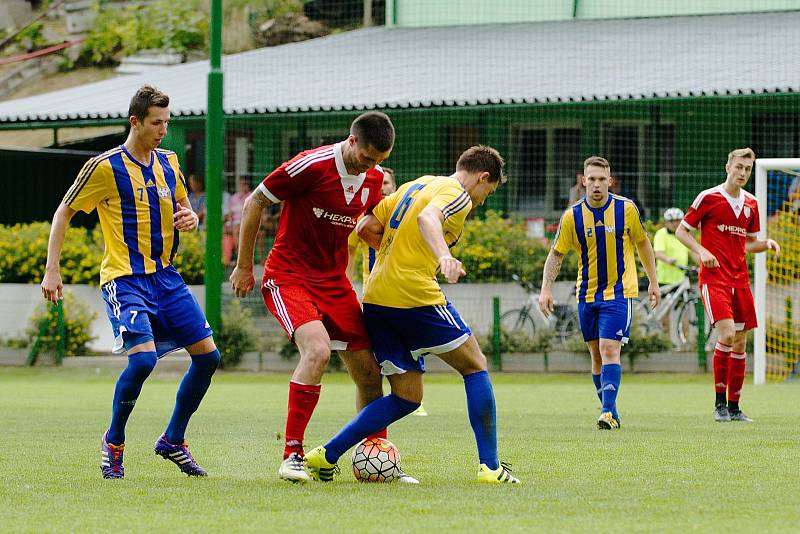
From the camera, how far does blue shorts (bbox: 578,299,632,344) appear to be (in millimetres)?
11516

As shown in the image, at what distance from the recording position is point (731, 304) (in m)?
12.0

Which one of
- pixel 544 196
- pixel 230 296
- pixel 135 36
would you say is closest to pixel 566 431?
pixel 230 296

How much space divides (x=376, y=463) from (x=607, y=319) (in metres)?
4.57

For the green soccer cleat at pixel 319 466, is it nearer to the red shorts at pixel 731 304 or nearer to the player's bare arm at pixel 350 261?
the player's bare arm at pixel 350 261

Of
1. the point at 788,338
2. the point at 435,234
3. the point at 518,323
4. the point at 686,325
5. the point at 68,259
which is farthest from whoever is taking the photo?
the point at 68,259

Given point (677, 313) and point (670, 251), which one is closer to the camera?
point (677, 313)

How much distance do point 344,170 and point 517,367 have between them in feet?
40.5

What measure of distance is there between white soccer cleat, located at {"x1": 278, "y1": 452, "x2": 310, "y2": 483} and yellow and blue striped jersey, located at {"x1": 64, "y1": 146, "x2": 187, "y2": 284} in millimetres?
1420

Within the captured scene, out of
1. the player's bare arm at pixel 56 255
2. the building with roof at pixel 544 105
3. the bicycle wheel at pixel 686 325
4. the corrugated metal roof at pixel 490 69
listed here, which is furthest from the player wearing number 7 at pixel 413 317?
the corrugated metal roof at pixel 490 69

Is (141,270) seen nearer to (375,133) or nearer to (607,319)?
(375,133)

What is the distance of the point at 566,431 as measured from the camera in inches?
424

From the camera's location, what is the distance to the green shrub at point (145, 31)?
1636 inches

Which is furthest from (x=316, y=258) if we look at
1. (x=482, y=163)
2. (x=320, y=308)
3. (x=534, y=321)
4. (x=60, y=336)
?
(x=60, y=336)

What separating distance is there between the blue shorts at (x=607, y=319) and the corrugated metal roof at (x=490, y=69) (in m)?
9.89
